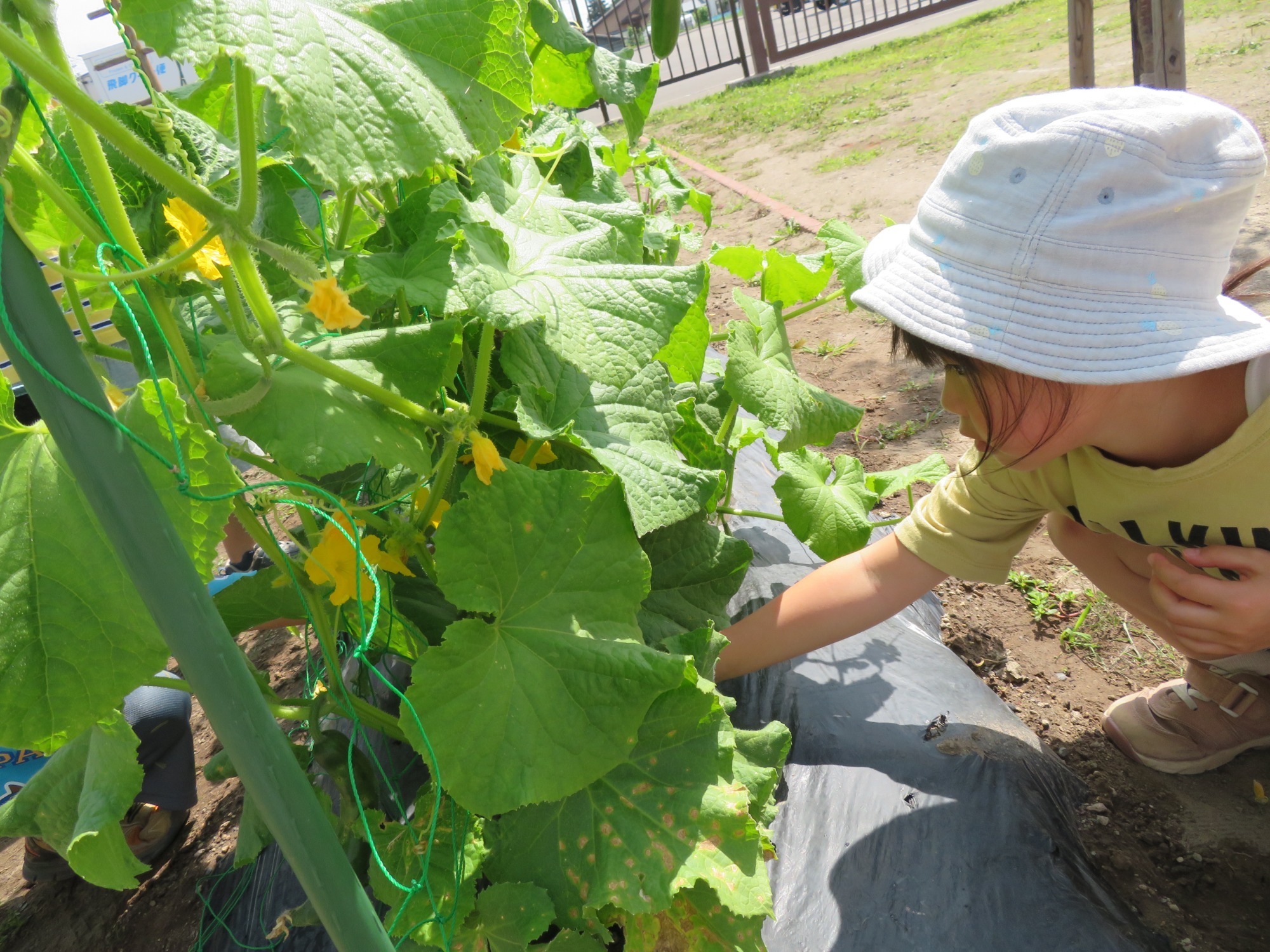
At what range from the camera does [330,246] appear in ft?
3.98

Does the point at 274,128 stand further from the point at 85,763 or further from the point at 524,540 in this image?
the point at 85,763

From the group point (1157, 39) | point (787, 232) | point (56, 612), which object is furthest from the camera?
point (787, 232)

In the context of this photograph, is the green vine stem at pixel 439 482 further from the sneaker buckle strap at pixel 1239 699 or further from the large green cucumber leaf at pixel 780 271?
the sneaker buckle strap at pixel 1239 699

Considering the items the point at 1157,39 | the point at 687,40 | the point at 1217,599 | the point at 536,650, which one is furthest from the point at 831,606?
the point at 687,40

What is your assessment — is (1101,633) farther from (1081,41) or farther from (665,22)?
(1081,41)

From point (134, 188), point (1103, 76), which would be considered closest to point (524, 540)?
point (134, 188)

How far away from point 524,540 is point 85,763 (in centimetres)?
69

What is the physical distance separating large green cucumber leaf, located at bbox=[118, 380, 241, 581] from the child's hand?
1.35 metres

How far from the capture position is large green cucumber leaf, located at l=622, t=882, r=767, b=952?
45.7 inches

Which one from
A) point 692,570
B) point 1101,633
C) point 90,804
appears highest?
point 90,804

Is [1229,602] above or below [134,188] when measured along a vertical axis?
below

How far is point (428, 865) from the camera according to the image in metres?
1.11

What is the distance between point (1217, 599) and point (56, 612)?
→ 1.48 m

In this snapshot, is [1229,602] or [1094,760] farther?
[1094,760]
